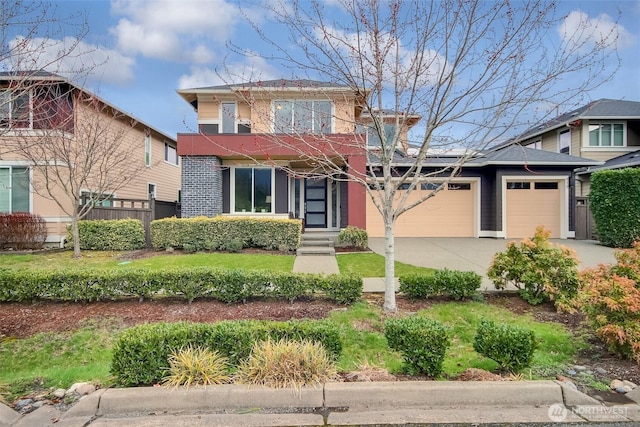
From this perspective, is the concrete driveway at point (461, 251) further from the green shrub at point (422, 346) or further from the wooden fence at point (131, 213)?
the wooden fence at point (131, 213)

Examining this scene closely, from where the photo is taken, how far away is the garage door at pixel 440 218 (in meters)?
16.0

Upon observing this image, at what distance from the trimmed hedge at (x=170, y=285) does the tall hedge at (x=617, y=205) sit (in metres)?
11.9

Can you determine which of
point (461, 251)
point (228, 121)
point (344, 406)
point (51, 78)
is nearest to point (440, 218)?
point (461, 251)

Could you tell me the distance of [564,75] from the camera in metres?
5.46

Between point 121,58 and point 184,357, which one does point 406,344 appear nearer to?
point 184,357

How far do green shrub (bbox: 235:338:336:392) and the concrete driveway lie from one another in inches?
188

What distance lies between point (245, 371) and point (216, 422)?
54cm

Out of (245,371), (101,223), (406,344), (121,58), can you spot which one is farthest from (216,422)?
(101,223)

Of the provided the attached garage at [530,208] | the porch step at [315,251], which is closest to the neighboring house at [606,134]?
the attached garage at [530,208]

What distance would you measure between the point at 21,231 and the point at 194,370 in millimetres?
12540

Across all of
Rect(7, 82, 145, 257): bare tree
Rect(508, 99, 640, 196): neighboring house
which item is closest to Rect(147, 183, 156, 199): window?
Rect(7, 82, 145, 257): bare tree

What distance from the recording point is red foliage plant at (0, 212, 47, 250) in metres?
12.1

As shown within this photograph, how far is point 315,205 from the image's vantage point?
16.3 meters

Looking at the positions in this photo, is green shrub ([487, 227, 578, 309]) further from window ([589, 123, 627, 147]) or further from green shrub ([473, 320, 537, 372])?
window ([589, 123, 627, 147])
